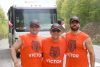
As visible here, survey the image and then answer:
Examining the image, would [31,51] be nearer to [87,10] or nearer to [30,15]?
[30,15]

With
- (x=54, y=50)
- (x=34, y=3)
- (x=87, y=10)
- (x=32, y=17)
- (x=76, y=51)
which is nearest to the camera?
(x=54, y=50)

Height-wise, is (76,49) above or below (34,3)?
below

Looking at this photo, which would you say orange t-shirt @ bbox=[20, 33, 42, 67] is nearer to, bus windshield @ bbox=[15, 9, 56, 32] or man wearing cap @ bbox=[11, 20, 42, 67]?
man wearing cap @ bbox=[11, 20, 42, 67]

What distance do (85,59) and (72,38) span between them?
1.41 ft

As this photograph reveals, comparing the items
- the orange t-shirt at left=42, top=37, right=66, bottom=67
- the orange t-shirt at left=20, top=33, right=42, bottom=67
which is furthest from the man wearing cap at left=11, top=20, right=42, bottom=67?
the orange t-shirt at left=42, top=37, right=66, bottom=67

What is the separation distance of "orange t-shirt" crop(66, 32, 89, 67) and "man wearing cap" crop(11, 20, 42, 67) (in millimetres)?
509

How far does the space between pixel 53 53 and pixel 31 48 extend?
391 millimetres

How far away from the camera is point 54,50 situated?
695 centimetres

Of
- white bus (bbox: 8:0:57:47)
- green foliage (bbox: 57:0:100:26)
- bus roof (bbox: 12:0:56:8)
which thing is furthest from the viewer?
green foliage (bbox: 57:0:100:26)

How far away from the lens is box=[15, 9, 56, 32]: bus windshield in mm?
21219

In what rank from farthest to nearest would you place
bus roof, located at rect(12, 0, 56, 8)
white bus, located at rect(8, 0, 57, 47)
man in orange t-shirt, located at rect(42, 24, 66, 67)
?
1. bus roof, located at rect(12, 0, 56, 8)
2. white bus, located at rect(8, 0, 57, 47)
3. man in orange t-shirt, located at rect(42, 24, 66, 67)

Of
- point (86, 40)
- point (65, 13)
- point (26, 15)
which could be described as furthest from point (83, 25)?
point (86, 40)

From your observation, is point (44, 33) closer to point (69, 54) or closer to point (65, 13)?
point (69, 54)

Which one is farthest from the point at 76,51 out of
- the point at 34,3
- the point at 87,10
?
the point at 87,10
